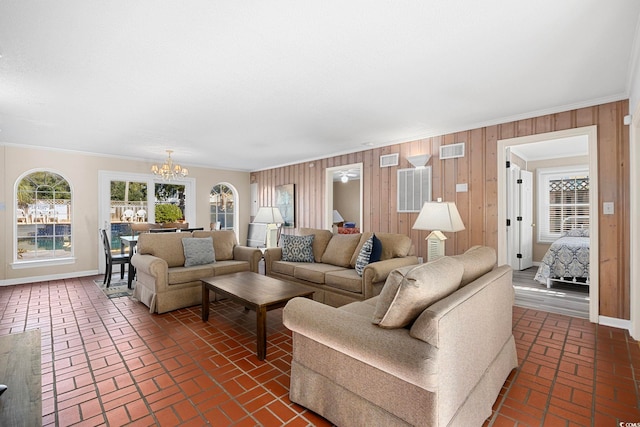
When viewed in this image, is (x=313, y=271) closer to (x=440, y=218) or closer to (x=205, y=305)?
(x=205, y=305)

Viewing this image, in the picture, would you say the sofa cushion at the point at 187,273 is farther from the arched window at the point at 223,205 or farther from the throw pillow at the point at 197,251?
the arched window at the point at 223,205

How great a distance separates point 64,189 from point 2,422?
5800 millimetres

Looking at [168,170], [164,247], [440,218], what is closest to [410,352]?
[440,218]

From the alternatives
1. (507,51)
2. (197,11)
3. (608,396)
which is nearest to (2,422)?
(197,11)

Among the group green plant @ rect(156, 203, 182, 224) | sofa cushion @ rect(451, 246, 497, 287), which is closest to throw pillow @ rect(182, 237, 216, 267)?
green plant @ rect(156, 203, 182, 224)

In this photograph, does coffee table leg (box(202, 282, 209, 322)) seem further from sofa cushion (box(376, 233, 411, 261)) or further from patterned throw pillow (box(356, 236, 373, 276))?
sofa cushion (box(376, 233, 411, 261))

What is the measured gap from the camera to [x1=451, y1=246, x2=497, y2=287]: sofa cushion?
180 cm

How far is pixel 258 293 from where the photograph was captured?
2.84m

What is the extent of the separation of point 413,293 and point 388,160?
12.9 feet

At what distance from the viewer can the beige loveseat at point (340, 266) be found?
3.29 metres

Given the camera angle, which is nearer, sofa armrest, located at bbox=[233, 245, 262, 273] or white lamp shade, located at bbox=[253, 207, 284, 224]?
sofa armrest, located at bbox=[233, 245, 262, 273]

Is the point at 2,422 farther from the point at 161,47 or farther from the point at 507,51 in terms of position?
the point at 507,51

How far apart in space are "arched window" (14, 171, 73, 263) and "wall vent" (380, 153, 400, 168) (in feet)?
18.8

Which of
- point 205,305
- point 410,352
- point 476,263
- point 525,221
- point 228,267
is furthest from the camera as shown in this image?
point 525,221
